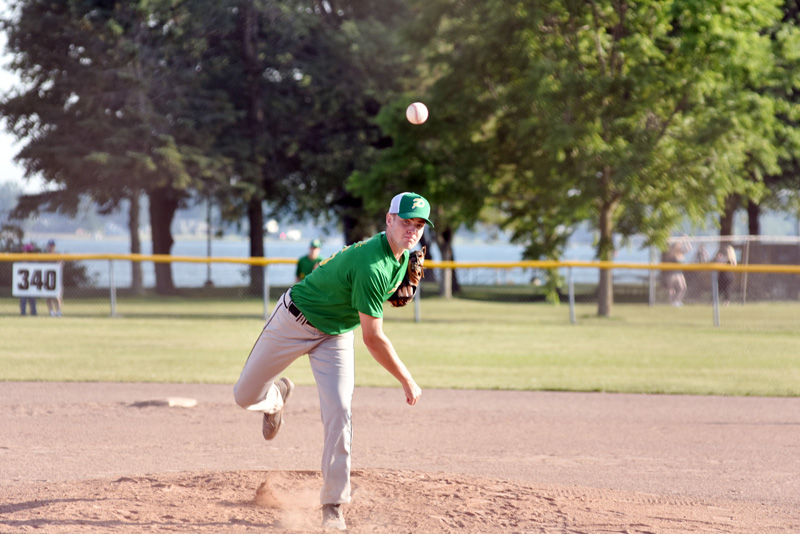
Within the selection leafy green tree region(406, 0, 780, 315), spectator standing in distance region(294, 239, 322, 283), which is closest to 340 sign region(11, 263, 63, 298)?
spectator standing in distance region(294, 239, 322, 283)

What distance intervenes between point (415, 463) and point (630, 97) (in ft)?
57.5

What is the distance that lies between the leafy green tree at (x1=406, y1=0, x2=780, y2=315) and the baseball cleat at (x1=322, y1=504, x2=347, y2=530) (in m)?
17.6

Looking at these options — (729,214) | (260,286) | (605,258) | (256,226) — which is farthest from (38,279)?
(729,214)

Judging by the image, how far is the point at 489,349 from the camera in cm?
1565

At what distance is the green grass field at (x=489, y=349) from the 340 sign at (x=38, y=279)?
64cm

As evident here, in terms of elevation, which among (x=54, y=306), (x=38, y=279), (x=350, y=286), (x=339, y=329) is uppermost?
(x=350, y=286)

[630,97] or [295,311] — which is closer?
[295,311]

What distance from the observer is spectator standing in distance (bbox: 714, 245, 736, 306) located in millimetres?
26203

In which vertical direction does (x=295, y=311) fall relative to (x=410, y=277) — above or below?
below

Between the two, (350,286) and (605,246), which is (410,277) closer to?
(350,286)

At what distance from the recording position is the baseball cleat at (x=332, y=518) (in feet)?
16.1

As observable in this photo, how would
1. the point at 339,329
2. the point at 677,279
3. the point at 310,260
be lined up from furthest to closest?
the point at 677,279, the point at 310,260, the point at 339,329

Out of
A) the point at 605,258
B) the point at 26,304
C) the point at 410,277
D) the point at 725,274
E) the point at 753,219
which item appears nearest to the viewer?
the point at 410,277

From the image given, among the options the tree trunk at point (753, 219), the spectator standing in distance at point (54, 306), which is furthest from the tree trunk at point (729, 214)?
the spectator standing in distance at point (54, 306)
